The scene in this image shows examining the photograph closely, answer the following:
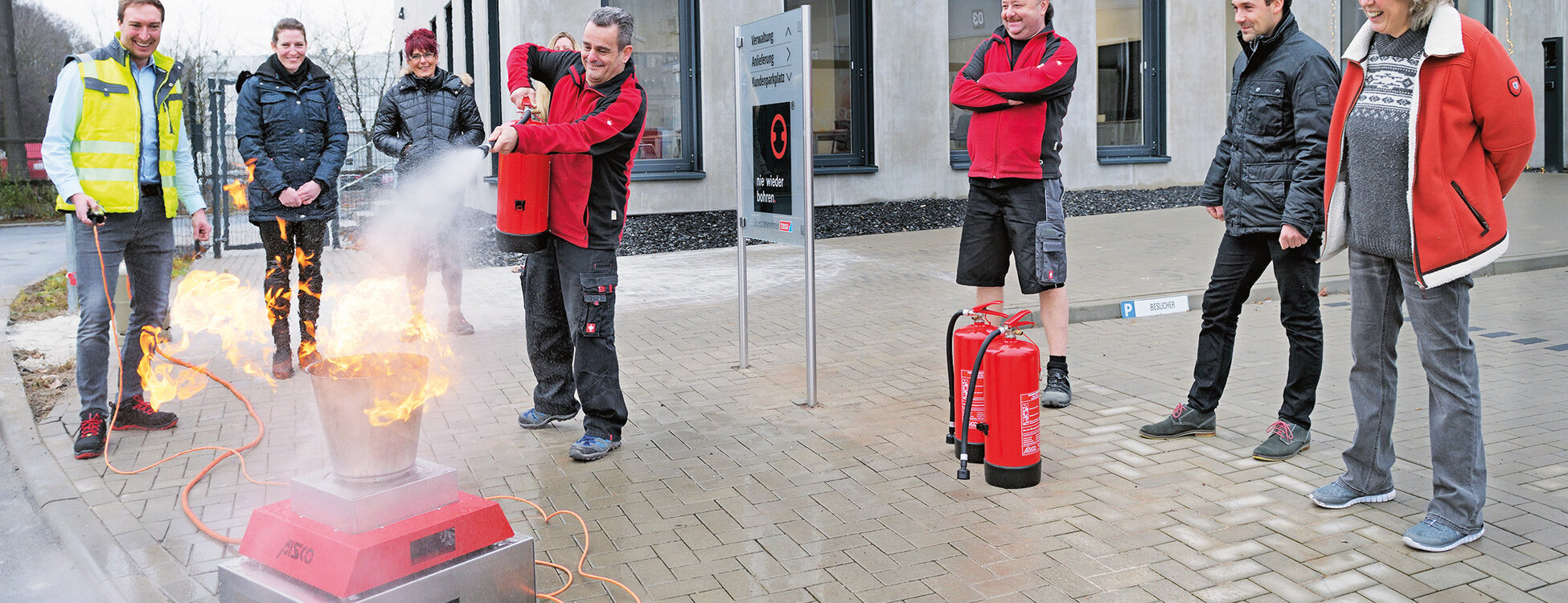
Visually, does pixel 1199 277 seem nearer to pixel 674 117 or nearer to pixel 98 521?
pixel 674 117

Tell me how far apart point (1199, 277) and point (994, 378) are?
21.8ft

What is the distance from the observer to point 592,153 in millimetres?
5117

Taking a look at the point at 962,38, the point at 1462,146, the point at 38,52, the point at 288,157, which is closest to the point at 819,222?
the point at 962,38

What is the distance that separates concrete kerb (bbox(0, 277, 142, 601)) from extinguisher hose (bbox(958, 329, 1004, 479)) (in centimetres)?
318

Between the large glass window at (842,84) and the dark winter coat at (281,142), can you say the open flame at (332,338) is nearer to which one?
the dark winter coat at (281,142)

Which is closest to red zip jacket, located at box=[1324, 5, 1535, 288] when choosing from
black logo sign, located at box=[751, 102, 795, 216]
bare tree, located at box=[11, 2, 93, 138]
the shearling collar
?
the shearling collar

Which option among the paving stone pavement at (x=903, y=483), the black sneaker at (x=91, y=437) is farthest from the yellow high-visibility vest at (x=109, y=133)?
the paving stone pavement at (x=903, y=483)

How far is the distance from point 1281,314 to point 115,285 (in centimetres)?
573

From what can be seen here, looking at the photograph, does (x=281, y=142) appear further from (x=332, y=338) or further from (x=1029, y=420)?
(x=1029, y=420)

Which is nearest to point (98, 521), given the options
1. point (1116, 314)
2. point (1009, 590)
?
point (1009, 590)

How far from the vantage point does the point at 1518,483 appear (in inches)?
187

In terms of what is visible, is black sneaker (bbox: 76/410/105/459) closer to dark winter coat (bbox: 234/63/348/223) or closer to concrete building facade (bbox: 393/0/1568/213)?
dark winter coat (bbox: 234/63/348/223)

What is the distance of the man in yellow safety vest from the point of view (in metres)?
5.57

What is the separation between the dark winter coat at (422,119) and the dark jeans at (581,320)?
8.78 ft
